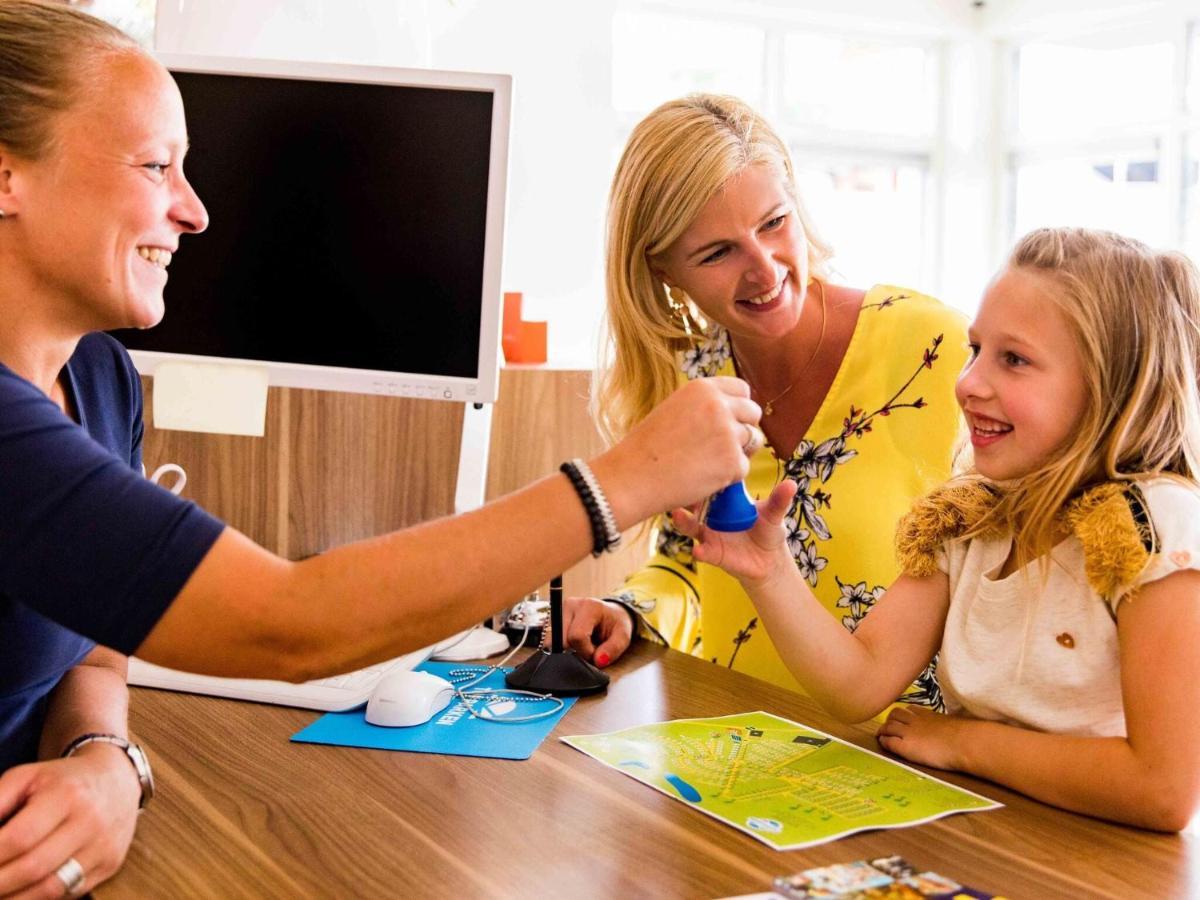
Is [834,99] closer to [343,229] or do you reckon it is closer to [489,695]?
[343,229]

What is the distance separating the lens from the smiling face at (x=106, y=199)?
102 cm

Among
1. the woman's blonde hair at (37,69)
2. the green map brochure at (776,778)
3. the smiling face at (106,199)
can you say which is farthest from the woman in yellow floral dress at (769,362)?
the woman's blonde hair at (37,69)

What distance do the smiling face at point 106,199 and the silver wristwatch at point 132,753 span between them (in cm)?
37

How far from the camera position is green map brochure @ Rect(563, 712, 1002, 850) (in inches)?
40.1

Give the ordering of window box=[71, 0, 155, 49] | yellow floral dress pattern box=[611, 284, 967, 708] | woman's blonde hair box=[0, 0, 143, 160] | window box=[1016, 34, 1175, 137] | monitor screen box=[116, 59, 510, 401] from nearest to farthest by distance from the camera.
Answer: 1. woman's blonde hair box=[0, 0, 143, 160]
2. monitor screen box=[116, 59, 510, 401]
3. yellow floral dress pattern box=[611, 284, 967, 708]
4. window box=[71, 0, 155, 49]
5. window box=[1016, 34, 1175, 137]

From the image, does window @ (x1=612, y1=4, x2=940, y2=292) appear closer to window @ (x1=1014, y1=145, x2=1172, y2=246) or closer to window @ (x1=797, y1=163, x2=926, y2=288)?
window @ (x1=797, y1=163, x2=926, y2=288)

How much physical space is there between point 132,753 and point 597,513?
0.48m

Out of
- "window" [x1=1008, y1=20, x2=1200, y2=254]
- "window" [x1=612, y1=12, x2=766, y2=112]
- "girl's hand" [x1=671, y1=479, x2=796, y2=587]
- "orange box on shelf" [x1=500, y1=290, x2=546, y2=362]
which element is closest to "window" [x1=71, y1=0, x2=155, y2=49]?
"orange box on shelf" [x1=500, y1=290, x2=546, y2=362]

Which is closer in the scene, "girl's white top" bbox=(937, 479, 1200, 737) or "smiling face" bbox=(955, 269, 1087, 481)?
"girl's white top" bbox=(937, 479, 1200, 737)

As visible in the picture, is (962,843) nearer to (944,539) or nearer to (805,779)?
(805,779)

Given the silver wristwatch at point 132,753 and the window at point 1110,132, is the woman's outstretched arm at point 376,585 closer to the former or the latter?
the silver wristwatch at point 132,753

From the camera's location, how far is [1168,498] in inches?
44.1

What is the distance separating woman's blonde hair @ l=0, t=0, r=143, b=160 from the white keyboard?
1.90ft

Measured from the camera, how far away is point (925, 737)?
1.18m
